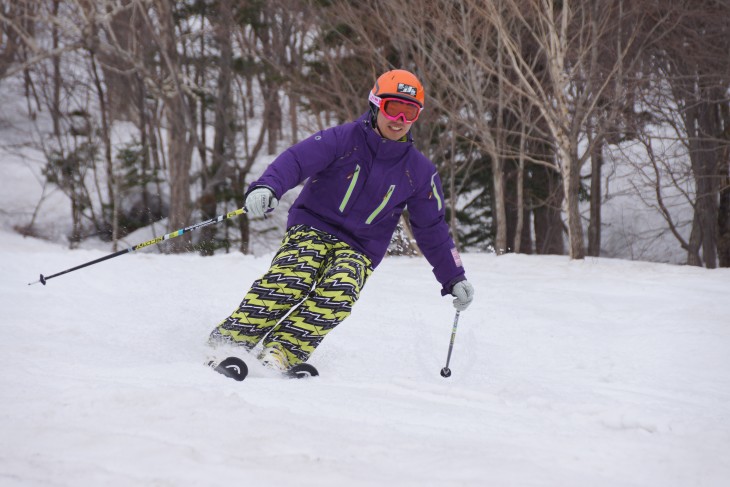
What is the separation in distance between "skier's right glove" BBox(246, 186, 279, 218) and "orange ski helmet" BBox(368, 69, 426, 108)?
0.87 meters

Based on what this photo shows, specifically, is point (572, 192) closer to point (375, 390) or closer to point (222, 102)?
point (375, 390)

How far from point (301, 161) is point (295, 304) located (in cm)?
77

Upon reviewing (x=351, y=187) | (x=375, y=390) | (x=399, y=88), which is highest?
(x=399, y=88)

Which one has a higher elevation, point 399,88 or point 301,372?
point 399,88

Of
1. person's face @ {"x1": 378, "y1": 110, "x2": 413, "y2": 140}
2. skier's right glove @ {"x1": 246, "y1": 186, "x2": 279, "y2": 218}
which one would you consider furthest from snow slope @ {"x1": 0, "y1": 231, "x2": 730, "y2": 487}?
person's face @ {"x1": 378, "y1": 110, "x2": 413, "y2": 140}

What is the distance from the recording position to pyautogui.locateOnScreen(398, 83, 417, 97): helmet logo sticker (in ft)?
12.4

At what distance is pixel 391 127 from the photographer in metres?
3.84

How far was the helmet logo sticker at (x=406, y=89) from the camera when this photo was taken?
3.79m

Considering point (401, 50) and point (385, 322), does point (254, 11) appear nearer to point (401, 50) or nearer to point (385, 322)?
point (401, 50)

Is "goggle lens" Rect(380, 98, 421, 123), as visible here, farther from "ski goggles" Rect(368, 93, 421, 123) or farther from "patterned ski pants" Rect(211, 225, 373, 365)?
"patterned ski pants" Rect(211, 225, 373, 365)

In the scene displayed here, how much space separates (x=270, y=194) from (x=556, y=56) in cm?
674

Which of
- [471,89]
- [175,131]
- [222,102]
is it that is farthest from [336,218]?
[222,102]

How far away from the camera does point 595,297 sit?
21.4 feet


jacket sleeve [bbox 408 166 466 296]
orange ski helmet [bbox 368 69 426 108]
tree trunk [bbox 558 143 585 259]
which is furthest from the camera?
tree trunk [bbox 558 143 585 259]
